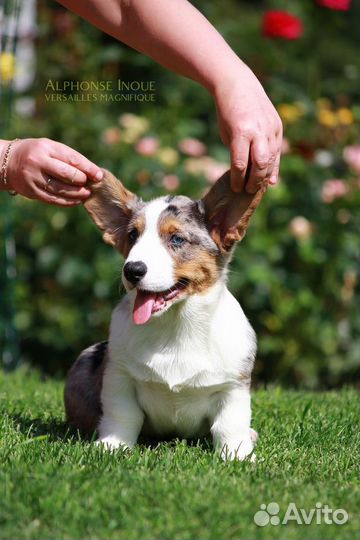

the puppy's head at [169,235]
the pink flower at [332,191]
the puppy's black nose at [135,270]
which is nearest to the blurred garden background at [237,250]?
the pink flower at [332,191]

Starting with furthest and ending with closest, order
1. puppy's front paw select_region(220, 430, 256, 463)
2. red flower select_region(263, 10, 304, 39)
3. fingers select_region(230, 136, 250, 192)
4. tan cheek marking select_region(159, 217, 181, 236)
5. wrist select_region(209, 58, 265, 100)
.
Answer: red flower select_region(263, 10, 304, 39), tan cheek marking select_region(159, 217, 181, 236), puppy's front paw select_region(220, 430, 256, 463), wrist select_region(209, 58, 265, 100), fingers select_region(230, 136, 250, 192)

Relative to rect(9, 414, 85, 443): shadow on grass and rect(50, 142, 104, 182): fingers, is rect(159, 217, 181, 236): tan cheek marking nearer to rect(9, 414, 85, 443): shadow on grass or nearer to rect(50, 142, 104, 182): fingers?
rect(50, 142, 104, 182): fingers

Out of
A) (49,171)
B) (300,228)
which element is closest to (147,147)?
(300,228)

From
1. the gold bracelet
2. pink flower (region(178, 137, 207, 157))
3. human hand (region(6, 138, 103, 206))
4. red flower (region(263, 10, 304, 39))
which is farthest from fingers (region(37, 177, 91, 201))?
red flower (region(263, 10, 304, 39))

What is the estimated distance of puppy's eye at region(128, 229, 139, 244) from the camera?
3.78 metres

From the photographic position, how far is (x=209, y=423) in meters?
3.92

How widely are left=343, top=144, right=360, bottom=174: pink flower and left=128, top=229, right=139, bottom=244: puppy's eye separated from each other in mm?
3899

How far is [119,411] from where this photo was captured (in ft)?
12.4

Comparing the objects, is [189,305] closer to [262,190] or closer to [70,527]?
[262,190]

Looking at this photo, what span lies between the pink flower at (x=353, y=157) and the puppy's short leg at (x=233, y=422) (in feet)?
12.8

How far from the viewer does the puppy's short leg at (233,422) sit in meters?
3.75

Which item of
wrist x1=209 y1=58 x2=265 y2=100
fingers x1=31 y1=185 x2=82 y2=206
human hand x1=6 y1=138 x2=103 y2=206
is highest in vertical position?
wrist x1=209 y1=58 x2=265 y2=100

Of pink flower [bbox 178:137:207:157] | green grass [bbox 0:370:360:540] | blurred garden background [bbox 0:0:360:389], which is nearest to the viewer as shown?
green grass [bbox 0:370:360:540]

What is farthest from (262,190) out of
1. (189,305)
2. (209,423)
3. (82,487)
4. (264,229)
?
(264,229)
